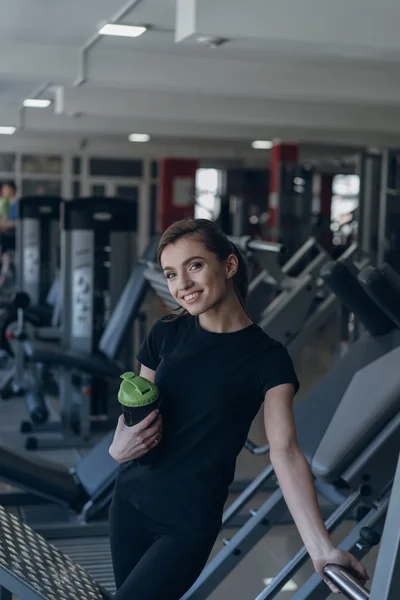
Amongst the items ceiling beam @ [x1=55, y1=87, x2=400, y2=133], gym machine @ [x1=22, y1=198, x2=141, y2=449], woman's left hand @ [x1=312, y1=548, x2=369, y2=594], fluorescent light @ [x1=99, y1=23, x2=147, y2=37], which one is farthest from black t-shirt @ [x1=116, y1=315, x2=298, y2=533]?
ceiling beam @ [x1=55, y1=87, x2=400, y2=133]

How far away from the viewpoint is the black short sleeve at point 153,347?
5.75 ft

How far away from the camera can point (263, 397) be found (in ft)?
5.43

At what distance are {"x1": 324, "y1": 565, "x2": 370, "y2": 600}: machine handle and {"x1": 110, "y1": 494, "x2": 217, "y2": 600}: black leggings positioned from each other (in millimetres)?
300

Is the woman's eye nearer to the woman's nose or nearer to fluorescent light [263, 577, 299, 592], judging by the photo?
the woman's nose

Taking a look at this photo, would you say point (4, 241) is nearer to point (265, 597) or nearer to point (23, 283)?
point (23, 283)

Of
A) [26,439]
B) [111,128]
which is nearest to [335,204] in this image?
[111,128]

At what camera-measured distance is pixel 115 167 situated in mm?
18422

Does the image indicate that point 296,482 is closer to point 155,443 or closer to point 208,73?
point 155,443

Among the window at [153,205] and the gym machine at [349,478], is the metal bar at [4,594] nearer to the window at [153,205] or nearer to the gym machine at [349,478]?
the gym machine at [349,478]

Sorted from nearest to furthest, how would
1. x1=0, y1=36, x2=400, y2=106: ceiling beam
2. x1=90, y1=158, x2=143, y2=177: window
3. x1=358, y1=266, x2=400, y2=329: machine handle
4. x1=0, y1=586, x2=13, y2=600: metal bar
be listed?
1. x1=0, y1=586, x2=13, y2=600: metal bar
2. x1=358, y1=266, x2=400, y2=329: machine handle
3. x1=0, y1=36, x2=400, y2=106: ceiling beam
4. x1=90, y1=158, x2=143, y2=177: window

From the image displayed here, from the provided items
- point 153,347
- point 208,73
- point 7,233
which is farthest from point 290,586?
point 7,233

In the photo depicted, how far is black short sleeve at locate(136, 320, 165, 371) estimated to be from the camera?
5.75ft

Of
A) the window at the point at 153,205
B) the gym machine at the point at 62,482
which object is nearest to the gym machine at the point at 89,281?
the gym machine at the point at 62,482

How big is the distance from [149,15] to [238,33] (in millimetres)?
1788
